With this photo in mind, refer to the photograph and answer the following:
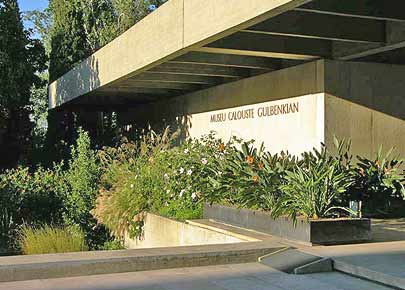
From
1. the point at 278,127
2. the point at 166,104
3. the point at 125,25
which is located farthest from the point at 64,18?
the point at 278,127

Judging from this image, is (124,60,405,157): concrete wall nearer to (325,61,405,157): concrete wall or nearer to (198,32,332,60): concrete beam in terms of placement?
(325,61,405,157): concrete wall

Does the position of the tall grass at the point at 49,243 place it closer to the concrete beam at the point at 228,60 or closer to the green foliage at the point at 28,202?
the green foliage at the point at 28,202

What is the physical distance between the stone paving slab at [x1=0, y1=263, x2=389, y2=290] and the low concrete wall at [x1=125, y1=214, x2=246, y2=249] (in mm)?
1815

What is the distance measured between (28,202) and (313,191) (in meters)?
9.63

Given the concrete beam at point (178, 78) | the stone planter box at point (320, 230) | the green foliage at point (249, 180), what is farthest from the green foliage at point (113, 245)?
the stone planter box at point (320, 230)

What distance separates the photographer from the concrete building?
9.77 metres

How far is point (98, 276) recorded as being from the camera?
6.52m

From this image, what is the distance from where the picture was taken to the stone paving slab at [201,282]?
6.00m

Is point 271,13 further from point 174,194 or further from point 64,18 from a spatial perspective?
point 64,18

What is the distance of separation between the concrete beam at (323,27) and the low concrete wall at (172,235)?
11.9 feet

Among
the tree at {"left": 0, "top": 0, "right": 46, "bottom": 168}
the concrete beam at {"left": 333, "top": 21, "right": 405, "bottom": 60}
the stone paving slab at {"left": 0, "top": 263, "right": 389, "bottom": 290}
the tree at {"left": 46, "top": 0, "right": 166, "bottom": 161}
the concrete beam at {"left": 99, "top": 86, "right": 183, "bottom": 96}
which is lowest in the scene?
the stone paving slab at {"left": 0, "top": 263, "right": 389, "bottom": 290}

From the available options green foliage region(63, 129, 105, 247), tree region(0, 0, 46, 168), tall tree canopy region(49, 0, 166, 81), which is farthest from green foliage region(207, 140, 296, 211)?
tall tree canopy region(49, 0, 166, 81)

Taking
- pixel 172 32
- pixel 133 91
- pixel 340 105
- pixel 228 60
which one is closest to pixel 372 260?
pixel 340 105

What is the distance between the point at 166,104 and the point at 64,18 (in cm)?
1837
